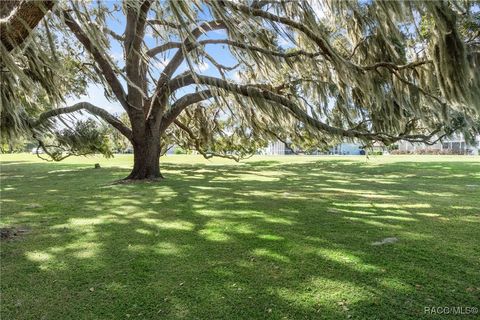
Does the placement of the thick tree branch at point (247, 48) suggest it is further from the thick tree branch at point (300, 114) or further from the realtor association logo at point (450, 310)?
the realtor association logo at point (450, 310)

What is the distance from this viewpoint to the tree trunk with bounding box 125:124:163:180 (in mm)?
8555

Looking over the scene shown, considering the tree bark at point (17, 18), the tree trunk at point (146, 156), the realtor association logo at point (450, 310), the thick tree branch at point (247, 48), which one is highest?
the thick tree branch at point (247, 48)

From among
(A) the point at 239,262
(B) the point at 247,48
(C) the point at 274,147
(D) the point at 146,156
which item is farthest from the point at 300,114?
(C) the point at 274,147

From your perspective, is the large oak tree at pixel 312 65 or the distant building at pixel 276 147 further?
Answer: the distant building at pixel 276 147

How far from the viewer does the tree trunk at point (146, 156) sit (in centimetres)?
855

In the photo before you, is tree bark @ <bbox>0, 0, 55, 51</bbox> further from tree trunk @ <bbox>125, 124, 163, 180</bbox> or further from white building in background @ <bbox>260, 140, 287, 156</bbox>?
white building in background @ <bbox>260, 140, 287, 156</bbox>

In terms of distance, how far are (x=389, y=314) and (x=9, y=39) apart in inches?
123

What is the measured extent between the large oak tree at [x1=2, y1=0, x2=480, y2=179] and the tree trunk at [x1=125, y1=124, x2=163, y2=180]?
3cm

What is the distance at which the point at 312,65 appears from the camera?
225 inches

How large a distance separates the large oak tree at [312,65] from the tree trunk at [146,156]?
0.09 feet

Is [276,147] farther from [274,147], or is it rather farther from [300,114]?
[300,114]

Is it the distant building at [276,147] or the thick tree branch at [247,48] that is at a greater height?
the thick tree branch at [247,48]

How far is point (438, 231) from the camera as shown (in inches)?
143

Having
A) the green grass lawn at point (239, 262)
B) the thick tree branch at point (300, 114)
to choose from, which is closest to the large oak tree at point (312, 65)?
the thick tree branch at point (300, 114)
